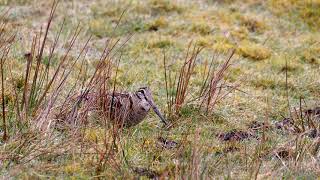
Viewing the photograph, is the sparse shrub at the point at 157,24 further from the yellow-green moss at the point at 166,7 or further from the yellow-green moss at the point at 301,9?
the yellow-green moss at the point at 301,9

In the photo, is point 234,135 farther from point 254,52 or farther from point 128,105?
point 254,52

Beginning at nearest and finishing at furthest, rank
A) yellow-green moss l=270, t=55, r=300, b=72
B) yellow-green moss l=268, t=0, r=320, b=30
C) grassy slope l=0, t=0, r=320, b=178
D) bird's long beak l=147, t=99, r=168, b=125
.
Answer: grassy slope l=0, t=0, r=320, b=178
bird's long beak l=147, t=99, r=168, b=125
yellow-green moss l=270, t=55, r=300, b=72
yellow-green moss l=268, t=0, r=320, b=30

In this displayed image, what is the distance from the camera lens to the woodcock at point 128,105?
19.6 ft

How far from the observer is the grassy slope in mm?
5246

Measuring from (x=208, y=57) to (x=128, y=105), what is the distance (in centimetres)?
335

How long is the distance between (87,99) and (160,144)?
74 cm

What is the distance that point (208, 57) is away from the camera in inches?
364

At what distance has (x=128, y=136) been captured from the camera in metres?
5.87

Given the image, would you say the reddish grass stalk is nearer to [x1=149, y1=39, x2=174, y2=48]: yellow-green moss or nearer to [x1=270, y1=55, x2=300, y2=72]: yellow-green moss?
[x1=270, y1=55, x2=300, y2=72]: yellow-green moss

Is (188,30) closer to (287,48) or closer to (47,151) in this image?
(287,48)

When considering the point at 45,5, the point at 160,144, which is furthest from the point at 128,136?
the point at 45,5

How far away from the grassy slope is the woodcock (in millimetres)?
140

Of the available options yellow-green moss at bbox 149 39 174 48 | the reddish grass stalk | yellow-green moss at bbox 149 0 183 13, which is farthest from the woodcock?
yellow-green moss at bbox 149 0 183 13

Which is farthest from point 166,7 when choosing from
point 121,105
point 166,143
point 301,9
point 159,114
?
point 166,143
